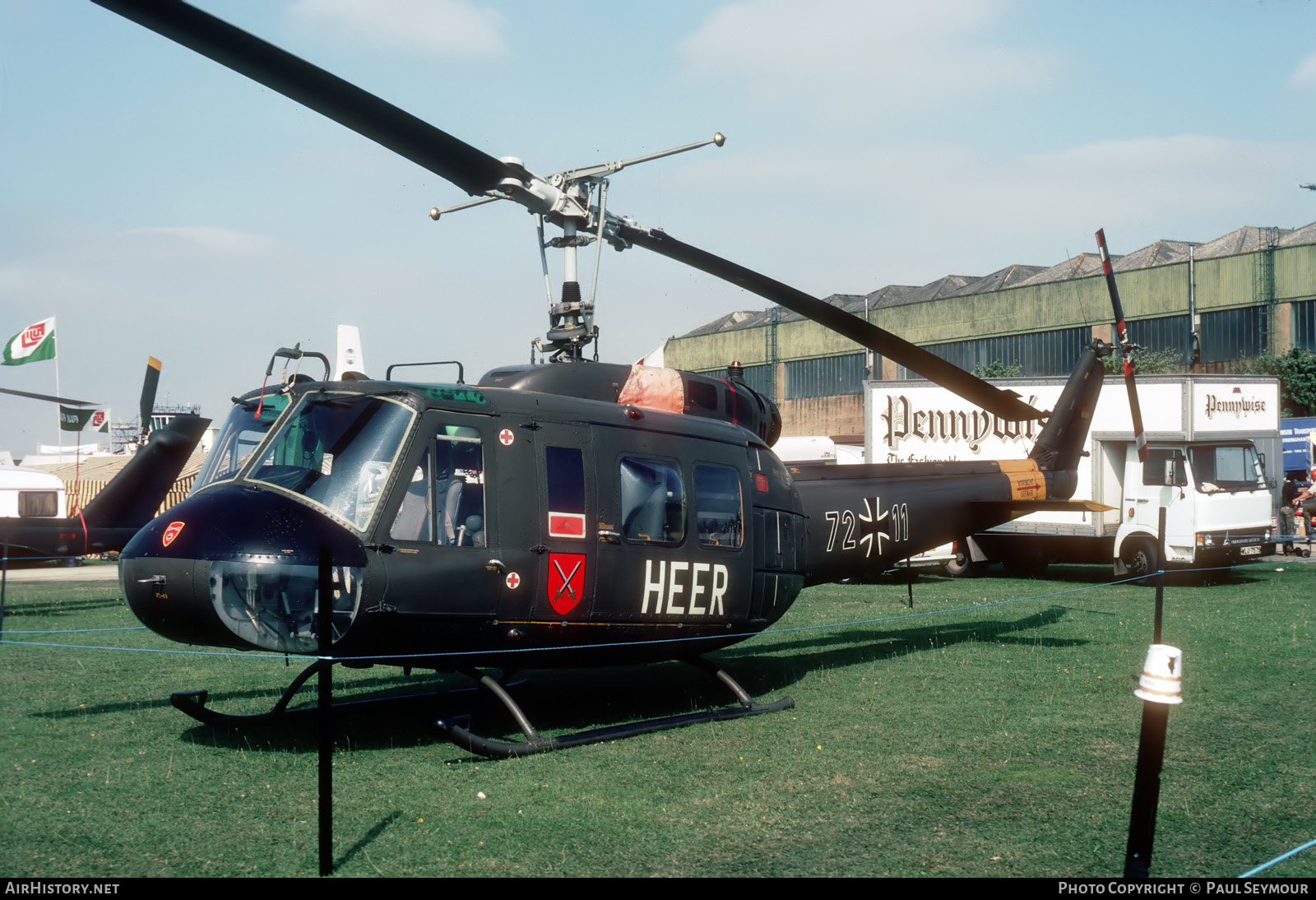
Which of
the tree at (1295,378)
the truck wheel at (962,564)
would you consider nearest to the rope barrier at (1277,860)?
the truck wheel at (962,564)

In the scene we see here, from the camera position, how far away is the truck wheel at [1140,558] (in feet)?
60.1

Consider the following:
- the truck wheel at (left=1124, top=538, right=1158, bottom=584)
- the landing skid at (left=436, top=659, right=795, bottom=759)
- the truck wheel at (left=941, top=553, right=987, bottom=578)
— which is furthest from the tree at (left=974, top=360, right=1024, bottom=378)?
the landing skid at (left=436, top=659, right=795, bottom=759)

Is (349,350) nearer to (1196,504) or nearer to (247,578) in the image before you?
(247,578)

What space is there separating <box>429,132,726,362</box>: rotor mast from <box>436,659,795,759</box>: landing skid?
2.87 meters

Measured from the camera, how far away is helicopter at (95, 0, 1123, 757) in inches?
249

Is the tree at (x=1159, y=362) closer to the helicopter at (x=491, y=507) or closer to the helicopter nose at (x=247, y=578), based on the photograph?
the helicopter at (x=491, y=507)

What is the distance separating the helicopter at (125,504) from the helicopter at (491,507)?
359 inches

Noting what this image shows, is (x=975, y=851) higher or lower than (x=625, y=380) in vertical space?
lower

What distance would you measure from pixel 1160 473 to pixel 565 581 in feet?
47.9

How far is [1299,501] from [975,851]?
74.0 feet

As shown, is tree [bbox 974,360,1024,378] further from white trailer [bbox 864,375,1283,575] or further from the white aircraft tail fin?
the white aircraft tail fin

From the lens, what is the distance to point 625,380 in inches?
348

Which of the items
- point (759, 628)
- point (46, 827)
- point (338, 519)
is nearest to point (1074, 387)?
point (759, 628)
